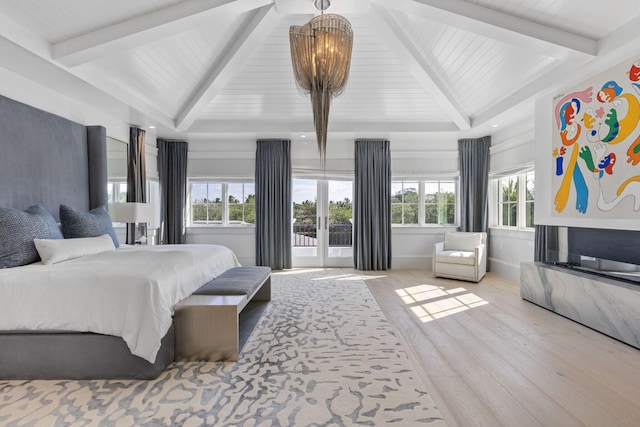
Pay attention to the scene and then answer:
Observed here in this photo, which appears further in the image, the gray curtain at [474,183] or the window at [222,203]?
the window at [222,203]

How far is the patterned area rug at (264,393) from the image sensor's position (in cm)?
177

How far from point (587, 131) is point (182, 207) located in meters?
5.89

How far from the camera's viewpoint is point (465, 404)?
1.90m

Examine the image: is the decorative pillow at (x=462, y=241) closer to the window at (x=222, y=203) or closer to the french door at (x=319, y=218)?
the french door at (x=319, y=218)

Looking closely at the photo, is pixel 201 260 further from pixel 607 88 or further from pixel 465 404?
pixel 607 88

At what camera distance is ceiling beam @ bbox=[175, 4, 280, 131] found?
10.6ft

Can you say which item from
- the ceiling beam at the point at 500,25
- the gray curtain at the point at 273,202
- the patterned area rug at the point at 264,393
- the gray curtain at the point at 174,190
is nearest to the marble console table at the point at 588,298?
the patterned area rug at the point at 264,393

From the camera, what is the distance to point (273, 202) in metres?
6.02

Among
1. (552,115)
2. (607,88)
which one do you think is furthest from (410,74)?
(607,88)

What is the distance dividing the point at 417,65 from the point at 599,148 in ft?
6.61

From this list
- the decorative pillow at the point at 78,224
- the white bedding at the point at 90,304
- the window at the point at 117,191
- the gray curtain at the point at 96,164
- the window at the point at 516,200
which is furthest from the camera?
the window at the point at 516,200

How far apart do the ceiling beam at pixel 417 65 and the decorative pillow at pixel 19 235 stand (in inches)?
136

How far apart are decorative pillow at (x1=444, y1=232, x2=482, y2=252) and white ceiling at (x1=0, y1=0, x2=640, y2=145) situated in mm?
1686

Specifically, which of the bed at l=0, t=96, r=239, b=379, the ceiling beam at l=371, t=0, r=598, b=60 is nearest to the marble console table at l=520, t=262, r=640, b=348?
the ceiling beam at l=371, t=0, r=598, b=60
